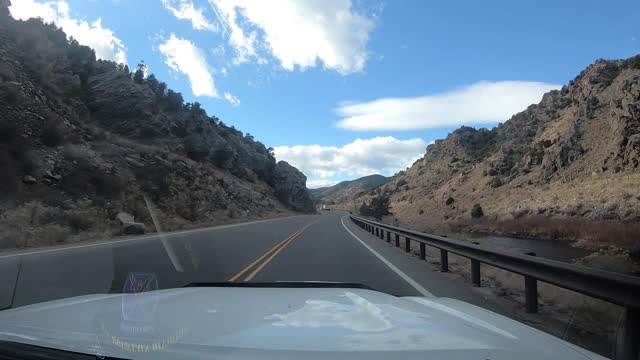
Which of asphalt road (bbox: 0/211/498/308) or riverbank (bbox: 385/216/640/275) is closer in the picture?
asphalt road (bbox: 0/211/498/308)

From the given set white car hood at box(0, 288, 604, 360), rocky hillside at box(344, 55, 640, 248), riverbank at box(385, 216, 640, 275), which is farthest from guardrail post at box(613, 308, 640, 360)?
rocky hillside at box(344, 55, 640, 248)

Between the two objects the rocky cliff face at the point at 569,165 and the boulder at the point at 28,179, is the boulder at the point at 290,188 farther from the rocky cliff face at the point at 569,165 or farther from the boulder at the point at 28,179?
the boulder at the point at 28,179

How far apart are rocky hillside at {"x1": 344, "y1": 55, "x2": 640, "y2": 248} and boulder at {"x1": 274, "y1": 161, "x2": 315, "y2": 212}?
73.8ft

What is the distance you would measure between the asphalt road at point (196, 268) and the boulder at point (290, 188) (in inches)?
3397

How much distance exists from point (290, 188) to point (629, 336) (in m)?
111

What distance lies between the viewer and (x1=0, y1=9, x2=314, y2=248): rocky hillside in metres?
25.6

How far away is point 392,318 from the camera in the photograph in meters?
4.28

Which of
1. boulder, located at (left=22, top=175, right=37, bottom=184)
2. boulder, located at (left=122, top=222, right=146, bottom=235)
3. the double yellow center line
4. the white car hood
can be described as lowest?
the double yellow center line

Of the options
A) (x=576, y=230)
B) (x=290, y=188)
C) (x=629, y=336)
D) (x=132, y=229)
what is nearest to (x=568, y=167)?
(x=576, y=230)

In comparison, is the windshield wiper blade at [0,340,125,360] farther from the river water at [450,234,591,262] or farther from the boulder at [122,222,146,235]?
the boulder at [122,222,146,235]

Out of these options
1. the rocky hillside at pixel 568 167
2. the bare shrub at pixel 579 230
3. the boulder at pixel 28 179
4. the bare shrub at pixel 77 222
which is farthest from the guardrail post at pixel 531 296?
the rocky hillside at pixel 568 167

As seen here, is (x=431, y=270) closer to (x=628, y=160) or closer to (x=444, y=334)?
(x=444, y=334)

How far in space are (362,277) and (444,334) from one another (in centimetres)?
867

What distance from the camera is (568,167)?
58.8 metres
